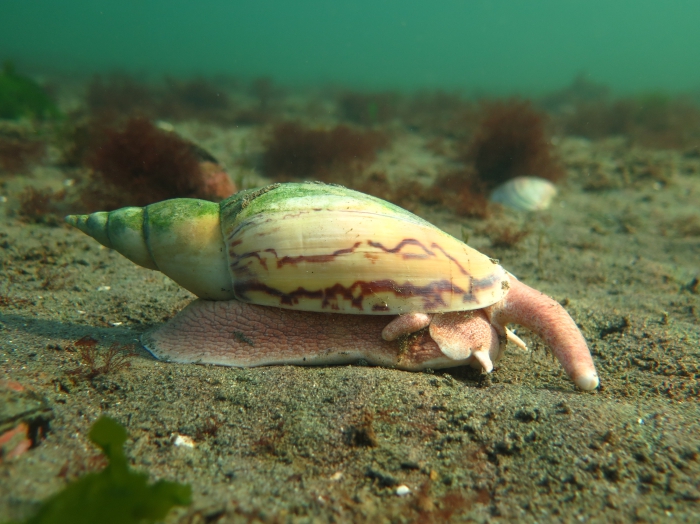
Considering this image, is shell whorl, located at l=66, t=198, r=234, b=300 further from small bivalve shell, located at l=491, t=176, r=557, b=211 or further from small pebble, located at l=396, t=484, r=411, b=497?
small bivalve shell, located at l=491, t=176, r=557, b=211

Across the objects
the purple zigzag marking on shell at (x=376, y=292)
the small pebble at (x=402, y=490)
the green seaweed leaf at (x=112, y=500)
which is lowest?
the small pebble at (x=402, y=490)

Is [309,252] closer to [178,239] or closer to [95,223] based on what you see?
[178,239]

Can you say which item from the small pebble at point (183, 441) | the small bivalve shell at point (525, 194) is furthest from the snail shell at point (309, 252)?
the small bivalve shell at point (525, 194)

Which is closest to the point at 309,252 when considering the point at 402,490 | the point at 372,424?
the point at 372,424

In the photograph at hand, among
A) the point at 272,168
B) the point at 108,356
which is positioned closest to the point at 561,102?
the point at 272,168

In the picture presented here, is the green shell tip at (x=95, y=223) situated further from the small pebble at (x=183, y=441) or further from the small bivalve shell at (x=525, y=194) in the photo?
the small bivalve shell at (x=525, y=194)

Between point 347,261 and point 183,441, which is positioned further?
point 347,261

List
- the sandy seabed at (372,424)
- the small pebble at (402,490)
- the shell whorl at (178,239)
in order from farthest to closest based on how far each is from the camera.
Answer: the shell whorl at (178,239) → the small pebble at (402,490) → the sandy seabed at (372,424)
